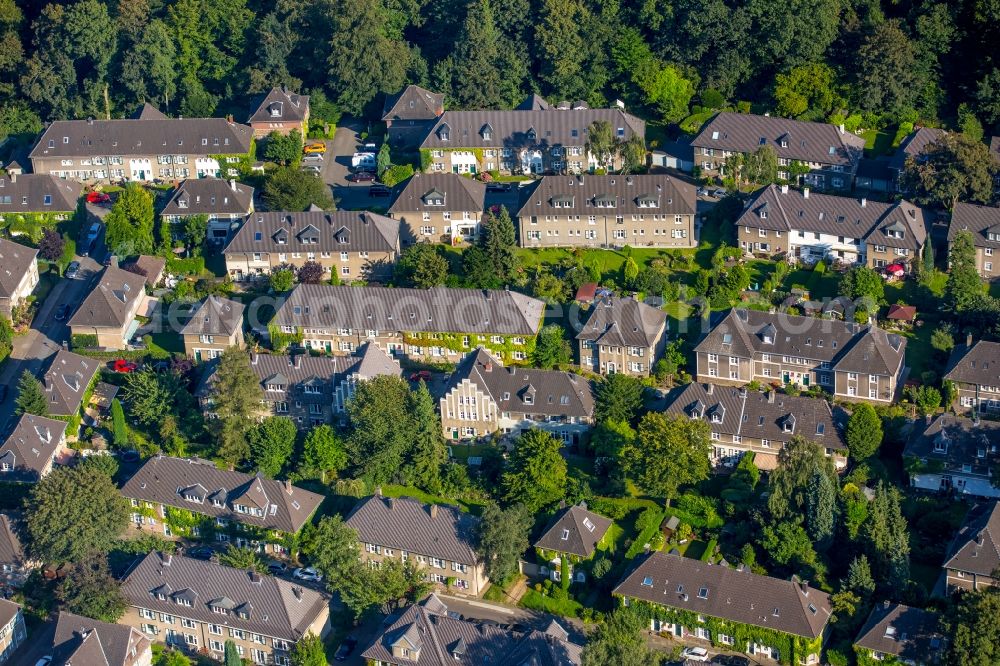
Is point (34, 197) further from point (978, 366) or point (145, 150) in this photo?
point (978, 366)

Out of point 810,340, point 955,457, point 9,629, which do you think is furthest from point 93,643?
point 955,457

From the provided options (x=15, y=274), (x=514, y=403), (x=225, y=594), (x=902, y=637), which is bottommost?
(x=902, y=637)

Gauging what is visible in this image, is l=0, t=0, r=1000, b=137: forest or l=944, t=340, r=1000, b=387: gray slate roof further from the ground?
l=0, t=0, r=1000, b=137: forest

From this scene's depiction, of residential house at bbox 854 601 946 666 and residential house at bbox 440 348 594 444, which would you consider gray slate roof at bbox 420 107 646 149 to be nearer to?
residential house at bbox 440 348 594 444

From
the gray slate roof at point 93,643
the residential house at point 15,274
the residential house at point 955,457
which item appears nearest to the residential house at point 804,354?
the residential house at point 955,457

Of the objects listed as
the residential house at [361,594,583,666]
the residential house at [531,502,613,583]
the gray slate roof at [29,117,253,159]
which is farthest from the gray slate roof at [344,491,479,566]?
the gray slate roof at [29,117,253,159]

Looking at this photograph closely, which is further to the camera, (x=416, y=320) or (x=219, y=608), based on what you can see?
(x=416, y=320)

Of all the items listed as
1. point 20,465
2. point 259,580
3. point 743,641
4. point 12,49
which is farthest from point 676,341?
point 12,49
